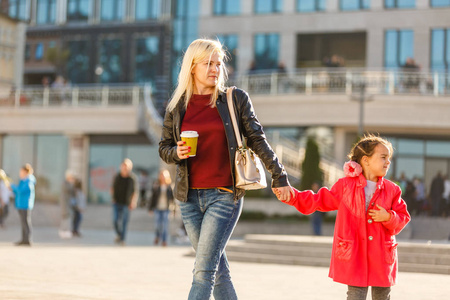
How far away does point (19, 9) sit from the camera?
48656mm

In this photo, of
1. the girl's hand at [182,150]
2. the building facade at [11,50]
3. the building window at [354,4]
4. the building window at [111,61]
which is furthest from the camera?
the building window at [111,61]

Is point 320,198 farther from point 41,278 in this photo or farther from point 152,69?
point 152,69

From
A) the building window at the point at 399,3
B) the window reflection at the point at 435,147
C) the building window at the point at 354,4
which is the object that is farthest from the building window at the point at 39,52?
the window reflection at the point at 435,147

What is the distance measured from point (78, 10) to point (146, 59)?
18.2 ft

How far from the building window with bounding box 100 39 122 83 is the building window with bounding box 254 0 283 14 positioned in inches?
338

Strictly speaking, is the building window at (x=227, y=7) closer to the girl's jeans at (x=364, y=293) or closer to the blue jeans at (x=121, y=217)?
the blue jeans at (x=121, y=217)

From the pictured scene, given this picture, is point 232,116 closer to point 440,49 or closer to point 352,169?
point 352,169

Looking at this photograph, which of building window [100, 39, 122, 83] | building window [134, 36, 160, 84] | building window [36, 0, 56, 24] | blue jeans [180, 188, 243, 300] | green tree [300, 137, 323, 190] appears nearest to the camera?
blue jeans [180, 188, 243, 300]

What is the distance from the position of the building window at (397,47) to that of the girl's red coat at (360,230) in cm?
3214

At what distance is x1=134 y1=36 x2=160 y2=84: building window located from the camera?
43.5 m

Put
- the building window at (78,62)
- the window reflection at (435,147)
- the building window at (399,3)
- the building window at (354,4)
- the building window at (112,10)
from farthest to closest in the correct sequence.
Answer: the building window at (78,62) < the building window at (112,10) < the building window at (354,4) < the building window at (399,3) < the window reflection at (435,147)

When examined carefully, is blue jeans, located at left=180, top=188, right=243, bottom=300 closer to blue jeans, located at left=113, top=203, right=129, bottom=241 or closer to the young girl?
the young girl

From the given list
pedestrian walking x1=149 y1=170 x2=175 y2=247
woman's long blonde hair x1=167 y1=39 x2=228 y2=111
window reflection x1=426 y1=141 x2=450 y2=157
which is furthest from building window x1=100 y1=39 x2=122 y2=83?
woman's long blonde hair x1=167 y1=39 x2=228 y2=111

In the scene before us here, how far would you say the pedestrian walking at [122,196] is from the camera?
1830 centimetres
